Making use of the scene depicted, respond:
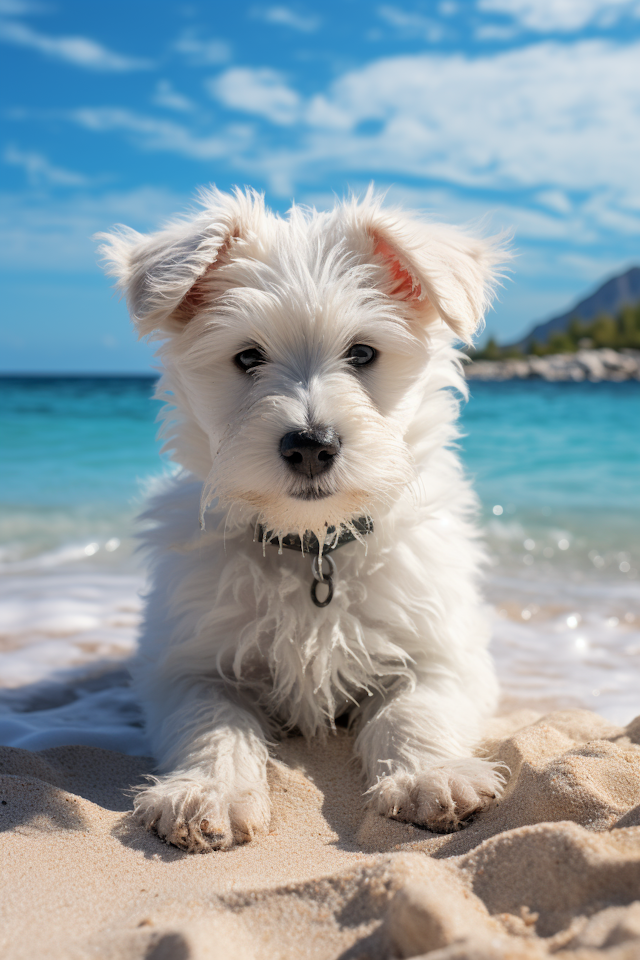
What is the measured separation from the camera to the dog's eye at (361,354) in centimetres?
295

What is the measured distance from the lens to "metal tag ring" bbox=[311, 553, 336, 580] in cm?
305

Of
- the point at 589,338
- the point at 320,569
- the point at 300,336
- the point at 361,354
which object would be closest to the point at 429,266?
the point at 361,354

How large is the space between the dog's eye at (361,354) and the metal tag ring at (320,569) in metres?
0.79

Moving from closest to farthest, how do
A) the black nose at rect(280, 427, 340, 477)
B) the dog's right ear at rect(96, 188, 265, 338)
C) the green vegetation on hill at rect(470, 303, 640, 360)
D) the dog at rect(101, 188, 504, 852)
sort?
the black nose at rect(280, 427, 340, 477) → the dog at rect(101, 188, 504, 852) → the dog's right ear at rect(96, 188, 265, 338) → the green vegetation on hill at rect(470, 303, 640, 360)

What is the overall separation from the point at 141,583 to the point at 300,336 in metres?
4.24

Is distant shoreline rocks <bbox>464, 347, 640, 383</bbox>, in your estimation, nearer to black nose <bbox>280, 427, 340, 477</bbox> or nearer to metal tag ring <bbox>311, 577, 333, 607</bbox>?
metal tag ring <bbox>311, 577, 333, 607</bbox>

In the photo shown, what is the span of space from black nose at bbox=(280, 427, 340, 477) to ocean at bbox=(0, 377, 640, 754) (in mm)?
1395

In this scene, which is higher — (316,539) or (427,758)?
(316,539)

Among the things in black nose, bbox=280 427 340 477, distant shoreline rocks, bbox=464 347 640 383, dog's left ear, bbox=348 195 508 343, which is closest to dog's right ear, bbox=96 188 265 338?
dog's left ear, bbox=348 195 508 343

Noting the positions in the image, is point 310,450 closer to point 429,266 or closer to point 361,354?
point 361,354

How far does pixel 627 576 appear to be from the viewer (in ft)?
21.7

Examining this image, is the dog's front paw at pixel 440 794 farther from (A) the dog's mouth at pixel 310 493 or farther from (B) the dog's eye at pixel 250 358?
(B) the dog's eye at pixel 250 358

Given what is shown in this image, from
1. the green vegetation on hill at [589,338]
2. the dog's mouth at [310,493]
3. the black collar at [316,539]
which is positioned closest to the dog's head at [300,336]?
the dog's mouth at [310,493]

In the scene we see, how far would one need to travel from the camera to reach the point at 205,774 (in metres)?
2.58
